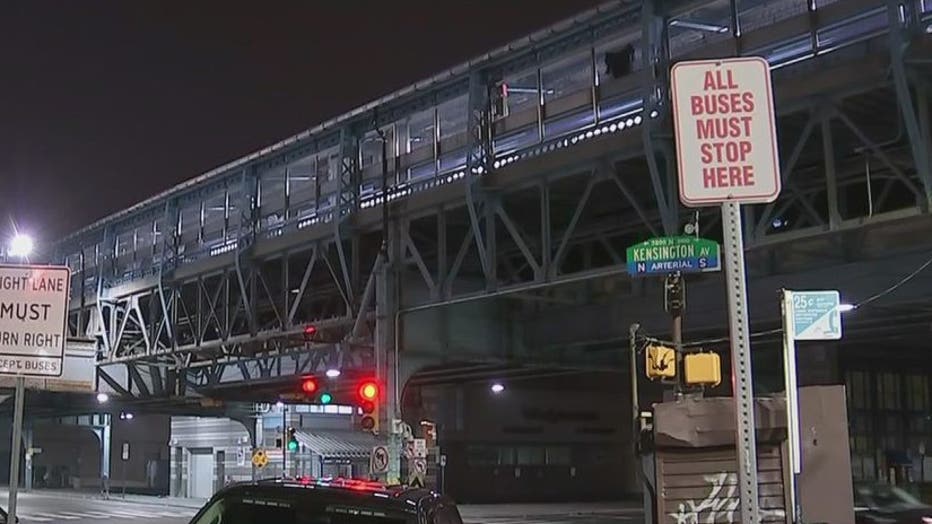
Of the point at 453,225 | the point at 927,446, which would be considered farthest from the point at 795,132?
the point at 927,446

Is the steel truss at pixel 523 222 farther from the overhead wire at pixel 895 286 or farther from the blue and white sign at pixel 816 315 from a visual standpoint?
the blue and white sign at pixel 816 315

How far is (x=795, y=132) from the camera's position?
23.3m

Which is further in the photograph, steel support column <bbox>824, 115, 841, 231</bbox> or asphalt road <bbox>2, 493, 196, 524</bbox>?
asphalt road <bbox>2, 493, 196, 524</bbox>

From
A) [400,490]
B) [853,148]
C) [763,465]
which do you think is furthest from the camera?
[853,148]

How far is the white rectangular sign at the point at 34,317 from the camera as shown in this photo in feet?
27.3

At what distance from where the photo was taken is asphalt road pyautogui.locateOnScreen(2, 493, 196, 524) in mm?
41094

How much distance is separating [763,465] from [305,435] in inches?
2006

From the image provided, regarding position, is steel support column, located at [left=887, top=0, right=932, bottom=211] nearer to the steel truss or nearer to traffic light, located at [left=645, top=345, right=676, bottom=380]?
the steel truss

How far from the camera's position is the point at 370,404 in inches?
1026

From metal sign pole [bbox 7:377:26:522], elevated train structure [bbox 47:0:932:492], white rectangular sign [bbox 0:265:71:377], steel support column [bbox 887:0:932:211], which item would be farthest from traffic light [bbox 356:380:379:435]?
white rectangular sign [bbox 0:265:71:377]

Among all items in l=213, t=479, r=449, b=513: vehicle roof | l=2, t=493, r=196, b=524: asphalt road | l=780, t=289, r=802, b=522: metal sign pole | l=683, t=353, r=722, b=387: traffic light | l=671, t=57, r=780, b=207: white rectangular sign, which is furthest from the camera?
l=2, t=493, r=196, b=524: asphalt road

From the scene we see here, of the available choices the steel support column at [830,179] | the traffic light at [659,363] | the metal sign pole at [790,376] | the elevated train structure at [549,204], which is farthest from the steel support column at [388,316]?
the metal sign pole at [790,376]

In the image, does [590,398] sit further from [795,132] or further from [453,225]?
[795,132]

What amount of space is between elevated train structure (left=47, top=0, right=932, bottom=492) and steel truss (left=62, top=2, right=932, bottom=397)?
0.07 metres
